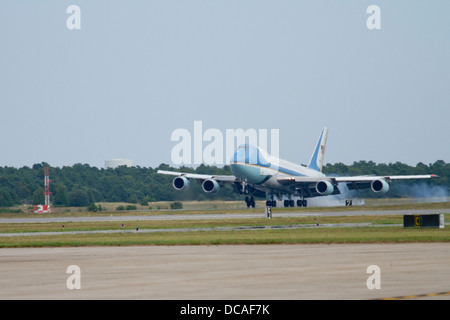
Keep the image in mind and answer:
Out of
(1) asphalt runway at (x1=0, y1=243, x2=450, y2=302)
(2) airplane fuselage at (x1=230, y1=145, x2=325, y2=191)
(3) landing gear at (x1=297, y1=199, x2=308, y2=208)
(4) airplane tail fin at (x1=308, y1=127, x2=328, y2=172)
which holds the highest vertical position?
(4) airplane tail fin at (x1=308, y1=127, x2=328, y2=172)

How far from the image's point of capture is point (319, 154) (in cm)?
12038

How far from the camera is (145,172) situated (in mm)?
185125

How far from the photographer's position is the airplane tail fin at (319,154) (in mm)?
118250

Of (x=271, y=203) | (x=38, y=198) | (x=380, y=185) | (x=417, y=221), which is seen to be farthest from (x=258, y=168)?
(x=38, y=198)

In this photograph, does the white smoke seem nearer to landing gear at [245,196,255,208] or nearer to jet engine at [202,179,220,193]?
landing gear at [245,196,255,208]

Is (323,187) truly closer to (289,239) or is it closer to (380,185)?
(380,185)

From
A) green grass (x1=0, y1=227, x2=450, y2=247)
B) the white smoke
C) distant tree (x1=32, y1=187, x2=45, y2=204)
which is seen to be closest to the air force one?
the white smoke

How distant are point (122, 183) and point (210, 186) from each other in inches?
2457

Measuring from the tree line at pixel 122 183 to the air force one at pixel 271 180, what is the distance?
414 centimetres

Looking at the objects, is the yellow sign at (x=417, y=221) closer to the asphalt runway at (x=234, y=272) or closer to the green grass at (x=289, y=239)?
the green grass at (x=289, y=239)

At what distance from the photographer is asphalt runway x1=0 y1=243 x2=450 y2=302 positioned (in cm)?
1860

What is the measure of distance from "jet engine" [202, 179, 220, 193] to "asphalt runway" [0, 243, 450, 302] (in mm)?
65442
